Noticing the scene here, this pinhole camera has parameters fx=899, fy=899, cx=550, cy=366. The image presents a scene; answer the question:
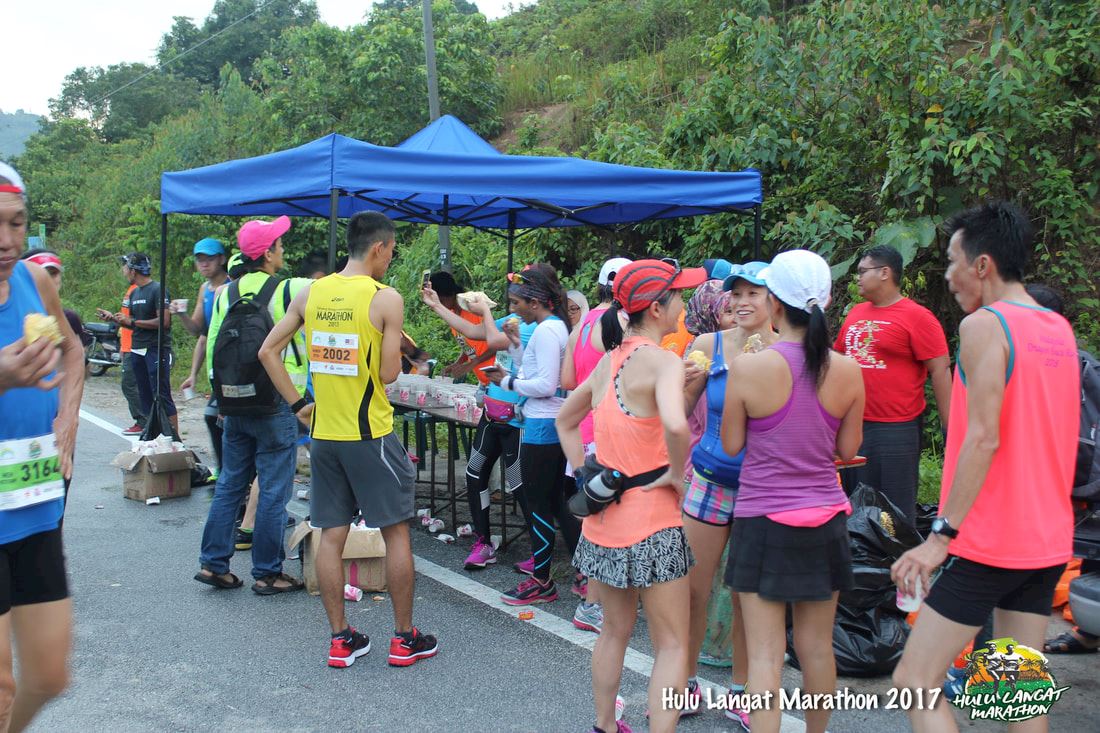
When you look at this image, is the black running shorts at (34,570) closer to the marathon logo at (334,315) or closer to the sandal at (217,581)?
the marathon logo at (334,315)

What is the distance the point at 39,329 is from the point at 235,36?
1589 inches

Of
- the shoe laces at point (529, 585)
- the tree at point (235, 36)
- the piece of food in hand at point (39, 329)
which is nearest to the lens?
the piece of food in hand at point (39, 329)

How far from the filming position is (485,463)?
585cm

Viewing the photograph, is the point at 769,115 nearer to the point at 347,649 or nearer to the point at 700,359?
the point at 700,359

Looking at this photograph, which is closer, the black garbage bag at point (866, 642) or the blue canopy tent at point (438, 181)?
the black garbage bag at point (866, 642)

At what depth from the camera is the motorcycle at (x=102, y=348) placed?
16.1m

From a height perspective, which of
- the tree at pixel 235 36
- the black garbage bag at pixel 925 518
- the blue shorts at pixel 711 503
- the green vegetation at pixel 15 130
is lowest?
the black garbage bag at pixel 925 518

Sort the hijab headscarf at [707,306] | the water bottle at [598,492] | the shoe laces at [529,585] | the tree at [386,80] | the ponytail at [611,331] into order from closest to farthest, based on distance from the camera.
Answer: the water bottle at [598,492] → the ponytail at [611,331] → the hijab headscarf at [707,306] → the shoe laces at [529,585] → the tree at [386,80]

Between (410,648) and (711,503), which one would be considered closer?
(711,503)

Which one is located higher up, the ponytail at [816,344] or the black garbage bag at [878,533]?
the ponytail at [816,344]

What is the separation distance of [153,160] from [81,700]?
76.8 feet

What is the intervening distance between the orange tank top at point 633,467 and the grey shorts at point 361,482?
1.45 meters

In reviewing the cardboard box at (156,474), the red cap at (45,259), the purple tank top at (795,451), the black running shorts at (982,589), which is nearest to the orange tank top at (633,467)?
the purple tank top at (795,451)

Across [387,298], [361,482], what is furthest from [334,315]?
[361,482]
